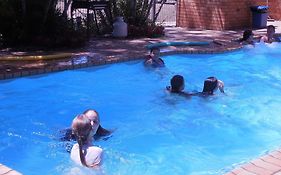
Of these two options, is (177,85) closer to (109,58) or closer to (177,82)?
(177,82)

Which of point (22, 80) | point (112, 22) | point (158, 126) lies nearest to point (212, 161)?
point (158, 126)

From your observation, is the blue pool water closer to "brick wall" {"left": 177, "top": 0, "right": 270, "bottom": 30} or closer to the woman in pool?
the woman in pool

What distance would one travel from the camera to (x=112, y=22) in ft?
41.9

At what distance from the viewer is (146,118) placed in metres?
6.80

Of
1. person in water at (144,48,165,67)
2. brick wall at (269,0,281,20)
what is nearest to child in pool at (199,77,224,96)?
person in water at (144,48,165,67)

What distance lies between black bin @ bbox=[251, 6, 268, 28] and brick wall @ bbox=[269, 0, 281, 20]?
9.86 feet

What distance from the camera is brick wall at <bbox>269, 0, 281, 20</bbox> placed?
18.1m

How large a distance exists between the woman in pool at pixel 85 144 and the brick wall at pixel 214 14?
11347 millimetres

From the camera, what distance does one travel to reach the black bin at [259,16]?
15.2 m

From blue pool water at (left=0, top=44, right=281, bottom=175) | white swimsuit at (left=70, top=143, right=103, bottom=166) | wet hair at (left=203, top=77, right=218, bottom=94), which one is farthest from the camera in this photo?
wet hair at (left=203, top=77, right=218, bottom=94)

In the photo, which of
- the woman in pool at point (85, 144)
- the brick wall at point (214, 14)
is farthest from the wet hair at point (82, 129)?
the brick wall at point (214, 14)

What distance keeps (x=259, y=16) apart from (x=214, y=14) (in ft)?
5.41

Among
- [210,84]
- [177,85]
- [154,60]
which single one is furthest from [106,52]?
[210,84]

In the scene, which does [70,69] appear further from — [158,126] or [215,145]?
[215,145]
